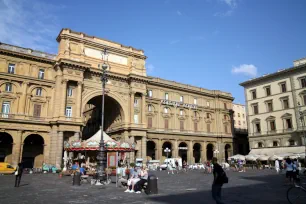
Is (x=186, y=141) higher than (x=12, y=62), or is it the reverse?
(x=12, y=62)

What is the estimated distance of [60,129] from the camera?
33.8m

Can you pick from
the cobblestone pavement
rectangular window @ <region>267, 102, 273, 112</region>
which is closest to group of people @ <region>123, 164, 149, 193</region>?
the cobblestone pavement

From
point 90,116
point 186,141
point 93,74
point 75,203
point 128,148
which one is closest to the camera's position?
point 75,203

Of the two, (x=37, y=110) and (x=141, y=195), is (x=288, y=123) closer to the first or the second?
(x=141, y=195)

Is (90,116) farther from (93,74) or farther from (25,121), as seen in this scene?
(25,121)

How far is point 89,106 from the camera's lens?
55.3 metres

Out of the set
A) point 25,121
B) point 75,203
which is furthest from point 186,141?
point 75,203

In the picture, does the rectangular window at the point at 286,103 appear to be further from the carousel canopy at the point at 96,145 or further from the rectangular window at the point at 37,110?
the rectangular window at the point at 37,110

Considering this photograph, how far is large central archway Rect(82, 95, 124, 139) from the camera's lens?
42.4 metres

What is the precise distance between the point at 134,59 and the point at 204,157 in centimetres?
2382

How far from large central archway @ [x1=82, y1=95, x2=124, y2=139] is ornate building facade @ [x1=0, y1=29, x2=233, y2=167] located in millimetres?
170

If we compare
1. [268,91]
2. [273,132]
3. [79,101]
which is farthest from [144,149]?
[268,91]

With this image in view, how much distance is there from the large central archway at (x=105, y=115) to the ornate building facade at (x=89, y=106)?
0.17 metres

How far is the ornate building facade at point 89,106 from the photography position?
3394 centimetres
